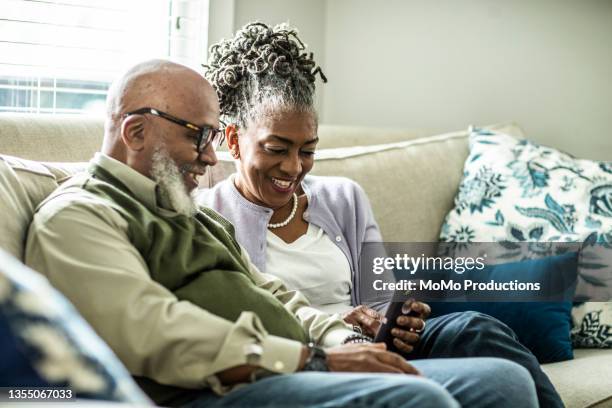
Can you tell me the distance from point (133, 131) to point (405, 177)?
116 centimetres

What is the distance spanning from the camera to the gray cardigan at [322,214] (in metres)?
2.09

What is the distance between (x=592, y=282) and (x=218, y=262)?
3.91 ft

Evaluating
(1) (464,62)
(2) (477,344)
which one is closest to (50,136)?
(2) (477,344)

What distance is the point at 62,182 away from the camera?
1736 millimetres

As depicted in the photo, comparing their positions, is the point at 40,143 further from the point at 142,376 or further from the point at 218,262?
the point at 142,376

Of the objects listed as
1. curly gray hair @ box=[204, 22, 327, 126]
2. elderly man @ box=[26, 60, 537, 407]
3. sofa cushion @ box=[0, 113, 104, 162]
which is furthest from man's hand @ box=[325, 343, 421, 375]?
sofa cushion @ box=[0, 113, 104, 162]

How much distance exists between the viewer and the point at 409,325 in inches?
71.2

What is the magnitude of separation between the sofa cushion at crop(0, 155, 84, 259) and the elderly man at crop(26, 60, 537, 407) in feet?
0.13

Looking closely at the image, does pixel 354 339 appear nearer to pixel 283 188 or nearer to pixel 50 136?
pixel 283 188

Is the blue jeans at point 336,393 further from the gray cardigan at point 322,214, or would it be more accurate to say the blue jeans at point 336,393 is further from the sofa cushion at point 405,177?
the sofa cushion at point 405,177

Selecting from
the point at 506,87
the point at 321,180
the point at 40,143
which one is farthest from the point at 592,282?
the point at 40,143

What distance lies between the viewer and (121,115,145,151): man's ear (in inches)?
64.8

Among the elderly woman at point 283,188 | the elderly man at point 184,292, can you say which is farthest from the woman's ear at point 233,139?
the elderly man at point 184,292

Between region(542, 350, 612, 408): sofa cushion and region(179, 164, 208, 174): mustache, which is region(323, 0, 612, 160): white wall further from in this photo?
region(179, 164, 208, 174): mustache
